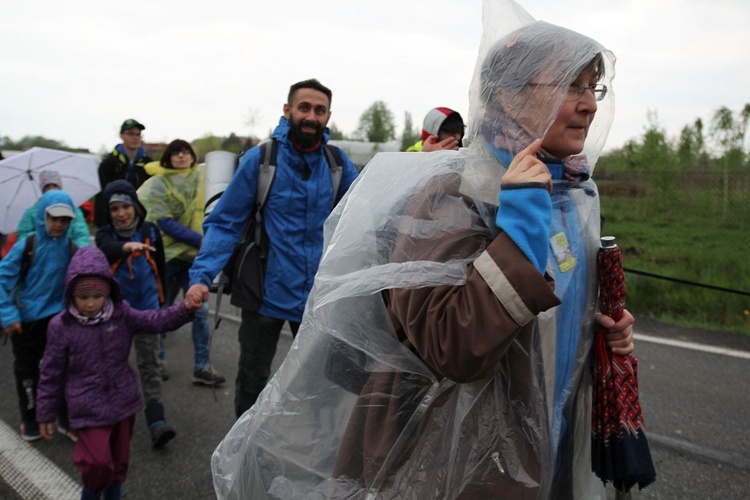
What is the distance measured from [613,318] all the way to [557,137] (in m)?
0.50

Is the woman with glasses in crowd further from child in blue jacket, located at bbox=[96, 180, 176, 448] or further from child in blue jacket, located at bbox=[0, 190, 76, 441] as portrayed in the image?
child in blue jacket, located at bbox=[0, 190, 76, 441]

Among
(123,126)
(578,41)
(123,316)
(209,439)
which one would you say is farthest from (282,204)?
(123,126)

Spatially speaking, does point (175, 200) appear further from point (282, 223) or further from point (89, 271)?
point (282, 223)

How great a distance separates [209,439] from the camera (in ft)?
12.7

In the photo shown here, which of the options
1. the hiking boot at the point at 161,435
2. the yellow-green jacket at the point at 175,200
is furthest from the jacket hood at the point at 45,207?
the hiking boot at the point at 161,435

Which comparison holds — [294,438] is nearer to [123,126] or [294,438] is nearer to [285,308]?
[285,308]

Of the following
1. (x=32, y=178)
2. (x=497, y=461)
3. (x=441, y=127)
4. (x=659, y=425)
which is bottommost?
(x=659, y=425)

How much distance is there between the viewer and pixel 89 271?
10.2 feet

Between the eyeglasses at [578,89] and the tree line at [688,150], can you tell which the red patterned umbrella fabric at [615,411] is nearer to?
the eyeglasses at [578,89]

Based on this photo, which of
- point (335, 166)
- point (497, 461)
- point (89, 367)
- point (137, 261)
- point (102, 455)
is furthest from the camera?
point (137, 261)

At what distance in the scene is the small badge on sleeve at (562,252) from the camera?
1.49 metres

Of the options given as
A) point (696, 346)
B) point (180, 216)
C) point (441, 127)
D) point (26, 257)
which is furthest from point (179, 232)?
point (696, 346)

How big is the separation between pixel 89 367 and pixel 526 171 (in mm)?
2529

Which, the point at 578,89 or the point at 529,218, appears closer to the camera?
the point at 529,218
